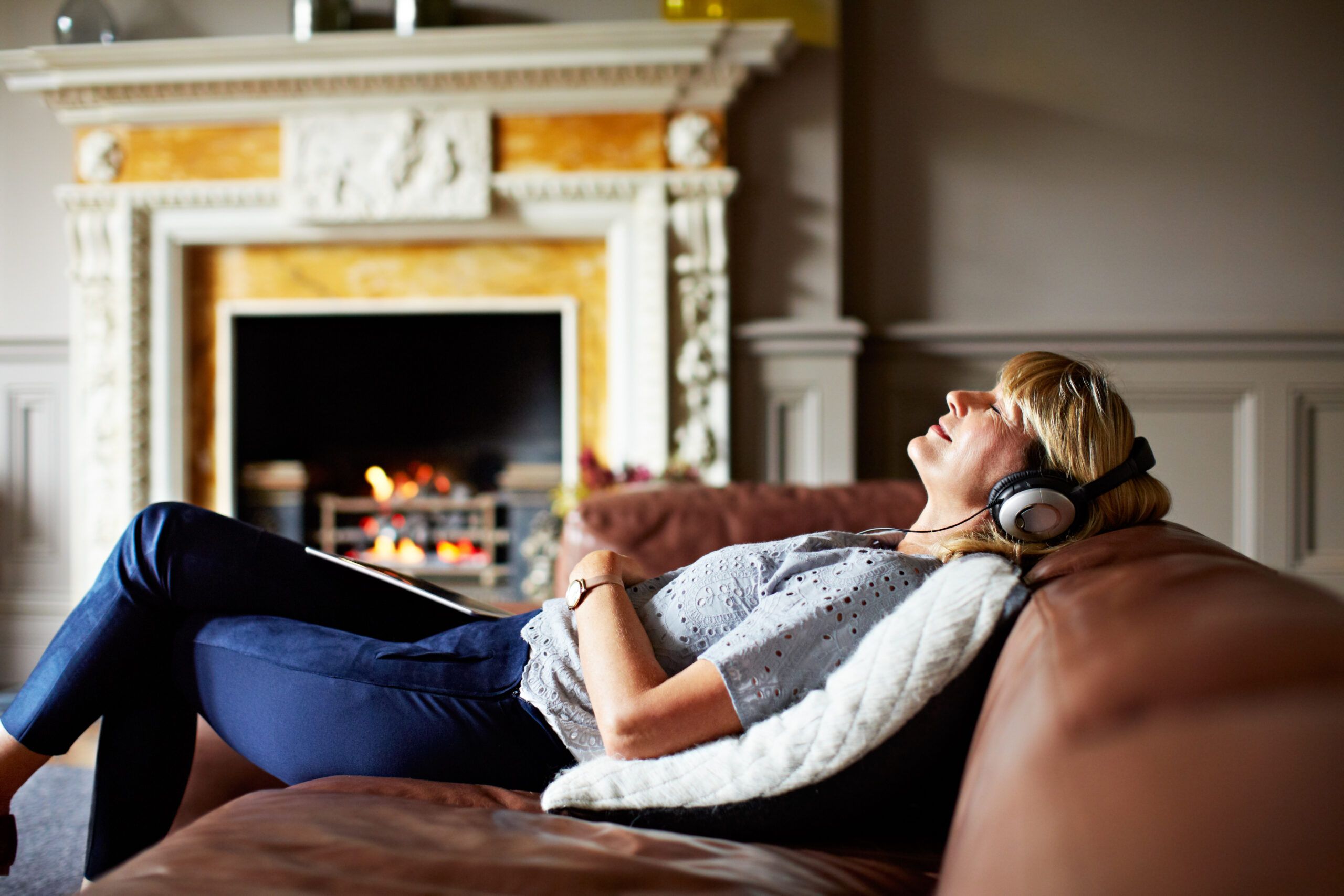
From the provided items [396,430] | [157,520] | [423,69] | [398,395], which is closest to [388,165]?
[423,69]

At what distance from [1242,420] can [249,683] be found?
2954 mm

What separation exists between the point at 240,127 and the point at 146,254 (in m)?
0.53

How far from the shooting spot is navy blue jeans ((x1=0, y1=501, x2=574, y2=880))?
888 mm

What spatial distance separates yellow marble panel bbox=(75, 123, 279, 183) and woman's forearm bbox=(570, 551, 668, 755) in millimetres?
2514

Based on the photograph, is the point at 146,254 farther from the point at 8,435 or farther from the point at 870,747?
the point at 870,747

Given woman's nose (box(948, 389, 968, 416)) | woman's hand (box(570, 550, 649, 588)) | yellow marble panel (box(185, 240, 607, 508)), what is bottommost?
woman's hand (box(570, 550, 649, 588))

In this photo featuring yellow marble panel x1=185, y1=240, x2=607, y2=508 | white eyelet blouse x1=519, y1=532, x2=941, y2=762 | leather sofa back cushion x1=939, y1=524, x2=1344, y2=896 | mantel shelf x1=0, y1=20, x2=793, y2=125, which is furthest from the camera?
yellow marble panel x1=185, y1=240, x2=607, y2=508

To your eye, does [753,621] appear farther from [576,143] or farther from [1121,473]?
[576,143]

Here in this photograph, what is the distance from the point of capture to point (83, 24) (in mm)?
2844

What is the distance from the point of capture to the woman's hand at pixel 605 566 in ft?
3.04

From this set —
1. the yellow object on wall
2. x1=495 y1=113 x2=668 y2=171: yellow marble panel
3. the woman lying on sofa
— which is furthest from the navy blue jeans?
the yellow object on wall

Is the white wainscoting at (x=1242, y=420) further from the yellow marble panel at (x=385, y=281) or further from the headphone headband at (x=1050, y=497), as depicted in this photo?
the headphone headband at (x=1050, y=497)

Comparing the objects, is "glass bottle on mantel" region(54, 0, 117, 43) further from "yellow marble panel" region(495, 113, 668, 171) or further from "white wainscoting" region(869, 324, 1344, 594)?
"white wainscoting" region(869, 324, 1344, 594)

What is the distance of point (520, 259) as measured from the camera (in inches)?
115
